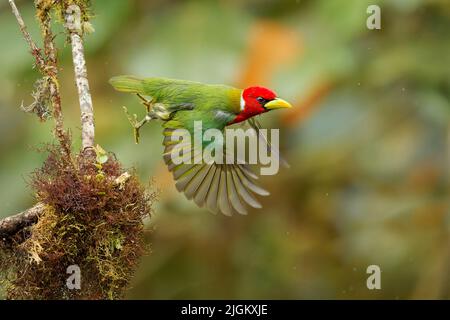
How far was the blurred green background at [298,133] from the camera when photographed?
19.3 ft

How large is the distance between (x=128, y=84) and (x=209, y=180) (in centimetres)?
53

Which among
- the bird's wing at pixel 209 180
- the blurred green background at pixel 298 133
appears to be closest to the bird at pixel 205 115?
the bird's wing at pixel 209 180

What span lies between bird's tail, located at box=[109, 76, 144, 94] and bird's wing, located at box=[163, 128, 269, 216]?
0.31m

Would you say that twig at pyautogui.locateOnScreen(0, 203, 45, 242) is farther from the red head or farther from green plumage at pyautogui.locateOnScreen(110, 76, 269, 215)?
the red head

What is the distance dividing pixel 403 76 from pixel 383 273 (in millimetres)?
1362

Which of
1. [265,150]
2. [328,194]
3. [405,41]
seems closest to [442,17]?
[405,41]

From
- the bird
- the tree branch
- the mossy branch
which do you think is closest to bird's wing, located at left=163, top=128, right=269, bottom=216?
the bird

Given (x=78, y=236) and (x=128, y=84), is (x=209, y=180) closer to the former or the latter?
(x=128, y=84)


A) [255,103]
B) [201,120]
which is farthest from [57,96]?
[255,103]

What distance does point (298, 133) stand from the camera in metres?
6.40

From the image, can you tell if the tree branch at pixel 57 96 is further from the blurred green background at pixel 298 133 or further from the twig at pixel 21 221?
the blurred green background at pixel 298 133

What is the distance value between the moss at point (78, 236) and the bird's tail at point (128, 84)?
0.75 meters

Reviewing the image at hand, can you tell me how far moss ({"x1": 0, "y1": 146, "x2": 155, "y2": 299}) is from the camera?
130 inches

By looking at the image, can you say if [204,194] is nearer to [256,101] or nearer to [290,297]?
[256,101]
